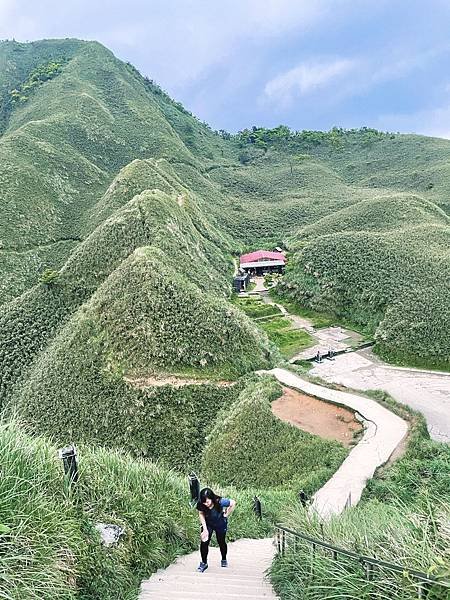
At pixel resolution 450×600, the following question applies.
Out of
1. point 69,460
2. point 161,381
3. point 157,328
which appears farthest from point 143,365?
point 69,460

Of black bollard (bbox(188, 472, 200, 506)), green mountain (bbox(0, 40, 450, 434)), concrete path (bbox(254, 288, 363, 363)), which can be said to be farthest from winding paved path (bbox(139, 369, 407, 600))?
concrete path (bbox(254, 288, 363, 363))

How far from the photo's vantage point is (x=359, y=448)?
15.5 m

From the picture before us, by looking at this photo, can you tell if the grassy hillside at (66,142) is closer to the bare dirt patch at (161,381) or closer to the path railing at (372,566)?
the bare dirt patch at (161,381)

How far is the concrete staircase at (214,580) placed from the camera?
5562mm

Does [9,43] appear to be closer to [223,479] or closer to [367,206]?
[367,206]

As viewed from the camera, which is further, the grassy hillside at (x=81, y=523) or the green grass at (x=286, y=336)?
the green grass at (x=286, y=336)

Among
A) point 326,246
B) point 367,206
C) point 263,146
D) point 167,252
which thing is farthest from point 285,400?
point 263,146

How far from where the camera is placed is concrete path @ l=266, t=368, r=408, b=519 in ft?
41.0

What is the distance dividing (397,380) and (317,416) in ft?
38.4

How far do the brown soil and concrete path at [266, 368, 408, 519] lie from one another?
1.02ft

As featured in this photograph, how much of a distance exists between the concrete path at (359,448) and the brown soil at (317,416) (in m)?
0.31

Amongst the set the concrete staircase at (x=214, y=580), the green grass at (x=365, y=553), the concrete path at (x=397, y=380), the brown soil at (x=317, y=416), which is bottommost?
the concrete path at (x=397, y=380)

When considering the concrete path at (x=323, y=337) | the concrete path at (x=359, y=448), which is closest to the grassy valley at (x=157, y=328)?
the concrete path at (x=359, y=448)

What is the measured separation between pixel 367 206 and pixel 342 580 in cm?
5145
